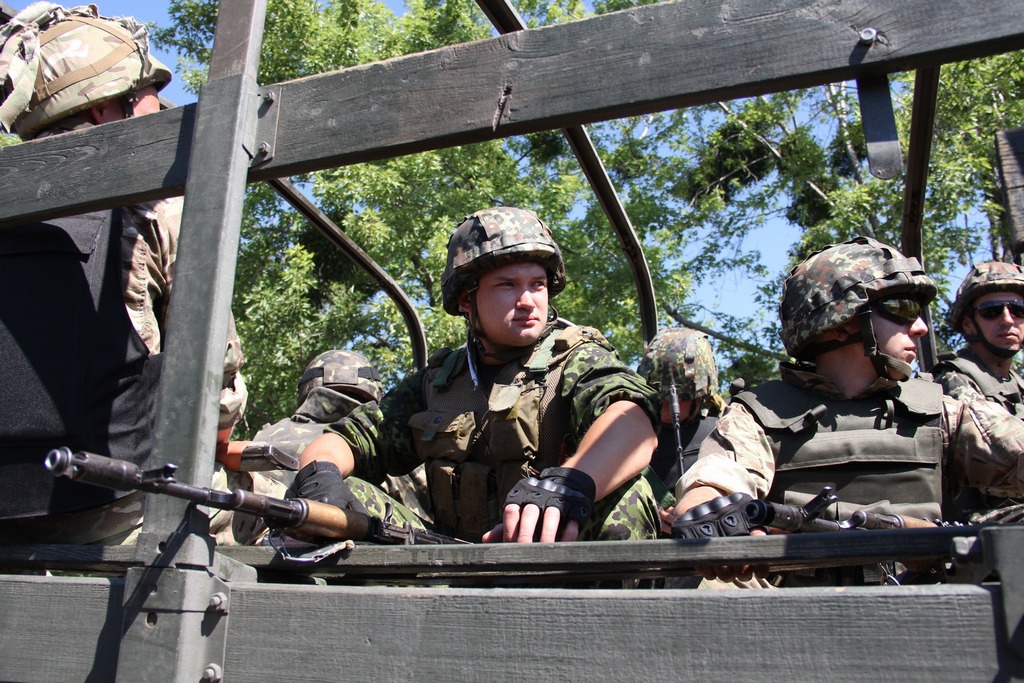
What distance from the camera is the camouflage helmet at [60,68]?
3.09 metres

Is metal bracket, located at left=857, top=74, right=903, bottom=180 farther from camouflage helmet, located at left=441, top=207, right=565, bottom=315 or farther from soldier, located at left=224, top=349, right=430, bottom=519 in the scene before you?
soldier, located at left=224, top=349, right=430, bottom=519

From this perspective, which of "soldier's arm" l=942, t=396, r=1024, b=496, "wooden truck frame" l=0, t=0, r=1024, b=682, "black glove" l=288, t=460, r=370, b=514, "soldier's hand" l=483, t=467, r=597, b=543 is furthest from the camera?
"soldier's arm" l=942, t=396, r=1024, b=496

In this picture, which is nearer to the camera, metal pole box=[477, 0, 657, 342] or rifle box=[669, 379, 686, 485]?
metal pole box=[477, 0, 657, 342]

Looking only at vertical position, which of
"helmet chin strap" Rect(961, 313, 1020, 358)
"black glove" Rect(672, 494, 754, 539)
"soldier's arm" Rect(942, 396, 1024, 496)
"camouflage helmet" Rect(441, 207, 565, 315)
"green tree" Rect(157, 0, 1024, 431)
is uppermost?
"green tree" Rect(157, 0, 1024, 431)

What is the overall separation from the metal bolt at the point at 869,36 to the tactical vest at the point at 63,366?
6.97 ft

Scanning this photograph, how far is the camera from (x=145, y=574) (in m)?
2.12

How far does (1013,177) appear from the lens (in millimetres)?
2166

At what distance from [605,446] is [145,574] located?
4.32 ft

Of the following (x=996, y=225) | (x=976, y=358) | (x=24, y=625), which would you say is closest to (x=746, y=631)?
(x=24, y=625)

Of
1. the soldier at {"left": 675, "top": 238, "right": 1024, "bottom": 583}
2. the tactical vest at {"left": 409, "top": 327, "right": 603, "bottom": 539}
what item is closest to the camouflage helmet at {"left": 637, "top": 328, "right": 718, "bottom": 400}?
the soldier at {"left": 675, "top": 238, "right": 1024, "bottom": 583}

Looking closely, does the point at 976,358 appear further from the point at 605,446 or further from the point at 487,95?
the point at 487,95

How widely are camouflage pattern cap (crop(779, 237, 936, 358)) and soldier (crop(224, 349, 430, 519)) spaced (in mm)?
3212

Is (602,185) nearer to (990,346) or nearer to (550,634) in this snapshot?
(550,634)

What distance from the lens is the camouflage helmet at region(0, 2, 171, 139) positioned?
3.09m
